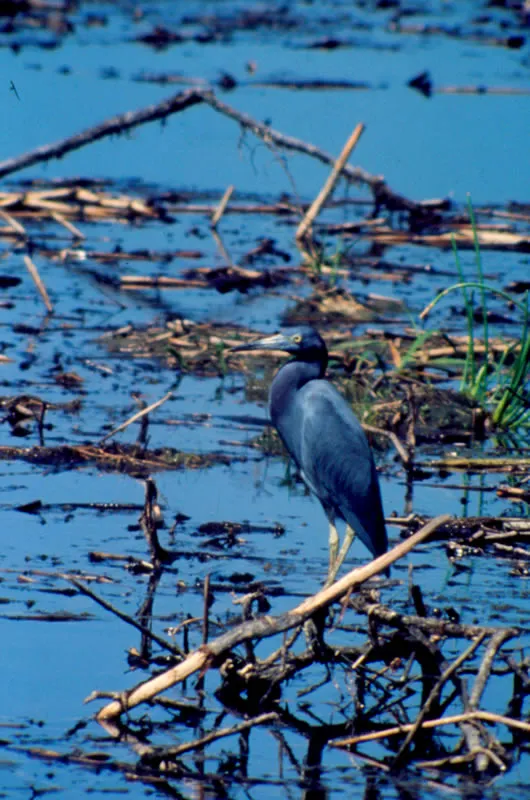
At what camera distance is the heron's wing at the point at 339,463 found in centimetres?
572

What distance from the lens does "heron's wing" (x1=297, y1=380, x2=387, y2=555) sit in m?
5.72

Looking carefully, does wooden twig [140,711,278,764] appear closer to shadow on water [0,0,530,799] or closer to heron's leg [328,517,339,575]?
shadow on water [0,0,530,799]

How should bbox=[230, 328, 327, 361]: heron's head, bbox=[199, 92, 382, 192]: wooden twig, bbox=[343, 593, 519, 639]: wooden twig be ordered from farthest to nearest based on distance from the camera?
bbox=[199, 92, 382, 192]: wooden twig < bbox=[230, 328, 327, 361]: heron's head < bbox=[343, 593, 519, 639]: wooden twig

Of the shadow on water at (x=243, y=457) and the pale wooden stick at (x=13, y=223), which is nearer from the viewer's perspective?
the shadow on water at (x=243, y=457)

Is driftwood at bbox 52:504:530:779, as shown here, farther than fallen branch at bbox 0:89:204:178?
No

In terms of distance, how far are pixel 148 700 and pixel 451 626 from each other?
→ 0.93 m

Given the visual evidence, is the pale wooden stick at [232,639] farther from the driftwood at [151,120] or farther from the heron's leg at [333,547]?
the driftwood at [151,120]

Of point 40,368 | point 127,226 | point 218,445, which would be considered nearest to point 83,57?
point 127,226

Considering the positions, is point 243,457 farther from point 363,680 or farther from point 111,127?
point 111,127

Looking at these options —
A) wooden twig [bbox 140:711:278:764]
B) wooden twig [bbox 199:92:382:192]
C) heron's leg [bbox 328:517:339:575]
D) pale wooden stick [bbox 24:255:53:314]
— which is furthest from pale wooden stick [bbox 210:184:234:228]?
wooden twig [bbox 140:711:278:764]

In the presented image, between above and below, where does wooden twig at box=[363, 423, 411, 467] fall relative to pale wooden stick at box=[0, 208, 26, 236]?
below

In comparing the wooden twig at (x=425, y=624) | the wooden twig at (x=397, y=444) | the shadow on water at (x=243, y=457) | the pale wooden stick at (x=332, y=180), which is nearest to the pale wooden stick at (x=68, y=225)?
the shadow on water at (x=243, y=457)

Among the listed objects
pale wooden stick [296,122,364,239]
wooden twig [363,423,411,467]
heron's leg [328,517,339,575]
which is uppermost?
pale wooden stick [296,122,364,239]

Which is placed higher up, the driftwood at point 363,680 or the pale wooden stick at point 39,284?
the pale wooden stick at point 39,284
